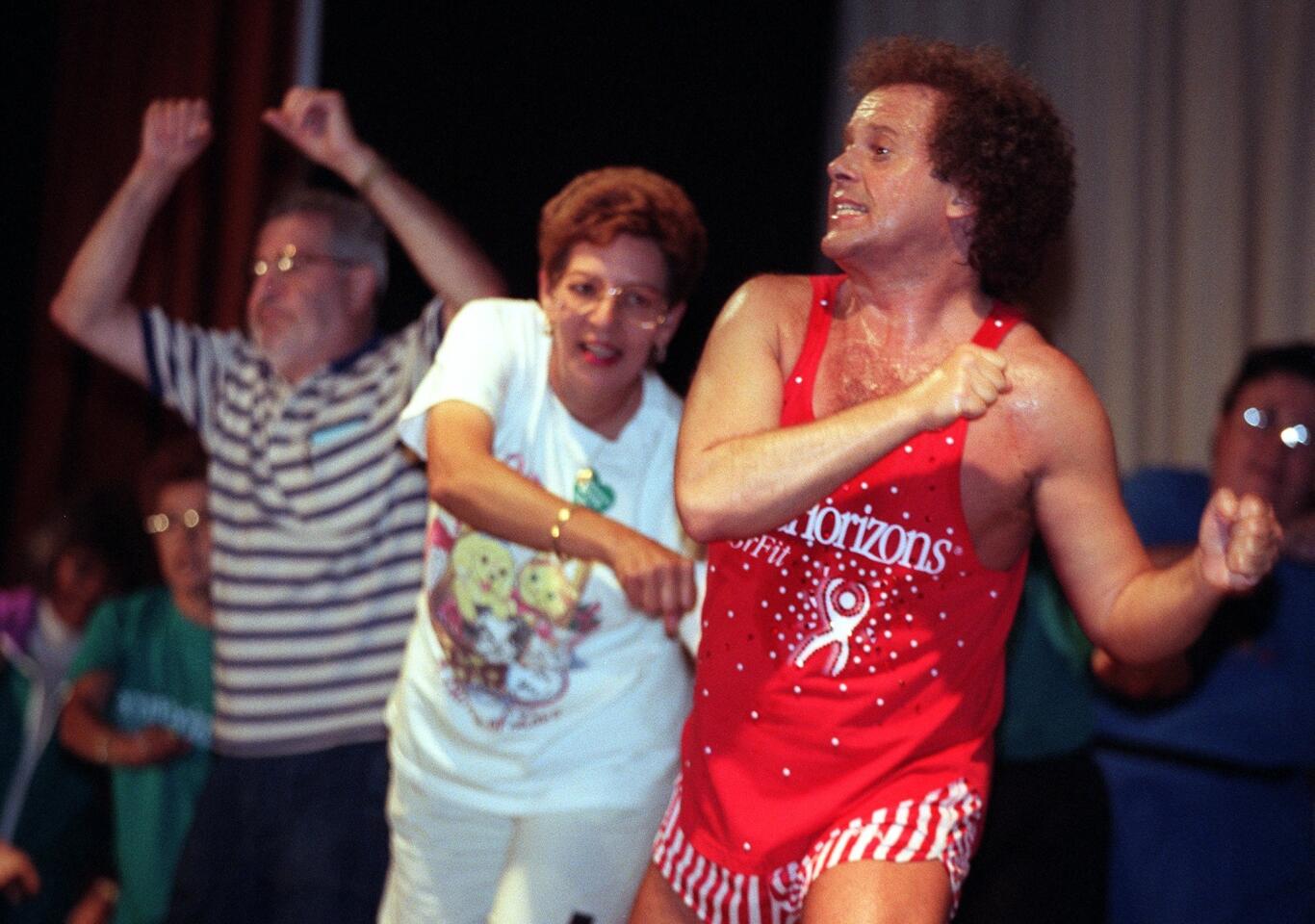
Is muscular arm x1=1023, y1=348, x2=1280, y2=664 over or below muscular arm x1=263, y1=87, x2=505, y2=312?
below

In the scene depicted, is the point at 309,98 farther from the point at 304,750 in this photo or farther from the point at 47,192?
the point at 47,192

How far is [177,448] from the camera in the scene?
4.18 metres

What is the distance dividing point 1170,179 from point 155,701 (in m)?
2.96

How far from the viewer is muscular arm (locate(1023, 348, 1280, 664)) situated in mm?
1898

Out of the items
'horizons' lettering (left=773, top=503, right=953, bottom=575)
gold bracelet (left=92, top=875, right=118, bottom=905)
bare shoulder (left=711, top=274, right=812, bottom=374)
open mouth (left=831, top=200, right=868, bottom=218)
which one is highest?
open mouth (left=831, top=200, right=868, bottom=218)

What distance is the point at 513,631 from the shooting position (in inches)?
97.4

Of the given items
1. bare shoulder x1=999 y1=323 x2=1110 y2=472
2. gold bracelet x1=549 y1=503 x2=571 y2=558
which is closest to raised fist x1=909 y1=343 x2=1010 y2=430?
bare shoulder x1=999 y1=323 x2=1110 y2=472

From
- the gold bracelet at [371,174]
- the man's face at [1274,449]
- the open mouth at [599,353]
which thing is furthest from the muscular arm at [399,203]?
the man's face at [1274,449]

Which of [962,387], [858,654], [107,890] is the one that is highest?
[962,387]

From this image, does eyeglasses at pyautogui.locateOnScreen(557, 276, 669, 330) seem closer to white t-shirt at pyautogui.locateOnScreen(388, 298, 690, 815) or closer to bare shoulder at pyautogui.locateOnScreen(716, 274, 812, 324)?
white t-shirt at pyautogui.locateOnScreen(388, 298, 690, 815)

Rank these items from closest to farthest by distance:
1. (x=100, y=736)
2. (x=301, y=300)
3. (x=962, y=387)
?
(x=962, y=387) < (x=301, y=300) < (x=100, y=736)

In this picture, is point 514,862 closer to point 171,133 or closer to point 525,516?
point 525,516

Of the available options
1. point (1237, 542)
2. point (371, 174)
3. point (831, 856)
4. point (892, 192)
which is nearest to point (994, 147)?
point (892, 192)

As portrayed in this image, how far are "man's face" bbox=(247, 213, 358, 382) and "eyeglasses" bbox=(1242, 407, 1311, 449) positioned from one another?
6.32 feet
